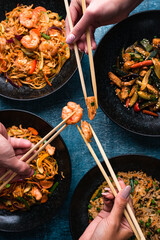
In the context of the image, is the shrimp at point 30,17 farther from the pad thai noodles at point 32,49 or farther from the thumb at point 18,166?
the thumb at point 18,166

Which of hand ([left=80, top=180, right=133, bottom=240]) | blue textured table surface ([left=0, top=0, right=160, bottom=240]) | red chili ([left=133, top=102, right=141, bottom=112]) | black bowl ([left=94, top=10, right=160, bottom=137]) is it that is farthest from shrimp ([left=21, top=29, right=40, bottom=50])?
hand ([left=80, top=180, right=133, bottom=240])

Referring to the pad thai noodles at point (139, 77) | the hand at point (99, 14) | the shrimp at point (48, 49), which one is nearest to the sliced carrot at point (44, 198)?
the pad thai noodles at point (139, 77)

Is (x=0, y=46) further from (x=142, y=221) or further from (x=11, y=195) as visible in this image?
(x=142, y=221)

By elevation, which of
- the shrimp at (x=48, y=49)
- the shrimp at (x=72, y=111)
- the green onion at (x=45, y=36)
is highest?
the green onion at (x=45, y=36)

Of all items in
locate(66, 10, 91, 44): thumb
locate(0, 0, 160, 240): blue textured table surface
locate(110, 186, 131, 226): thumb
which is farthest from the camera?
locate(0, 0, 160, 240): blue textured table surface

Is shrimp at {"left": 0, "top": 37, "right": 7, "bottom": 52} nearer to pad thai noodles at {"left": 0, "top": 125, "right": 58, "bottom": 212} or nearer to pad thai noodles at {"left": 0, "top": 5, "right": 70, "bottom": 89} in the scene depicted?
pad thai noodles at {"left": 0, "top": 5, "right": 70, "bottom": 89}

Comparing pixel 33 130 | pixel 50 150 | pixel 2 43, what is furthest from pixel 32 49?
pixel 50 150
